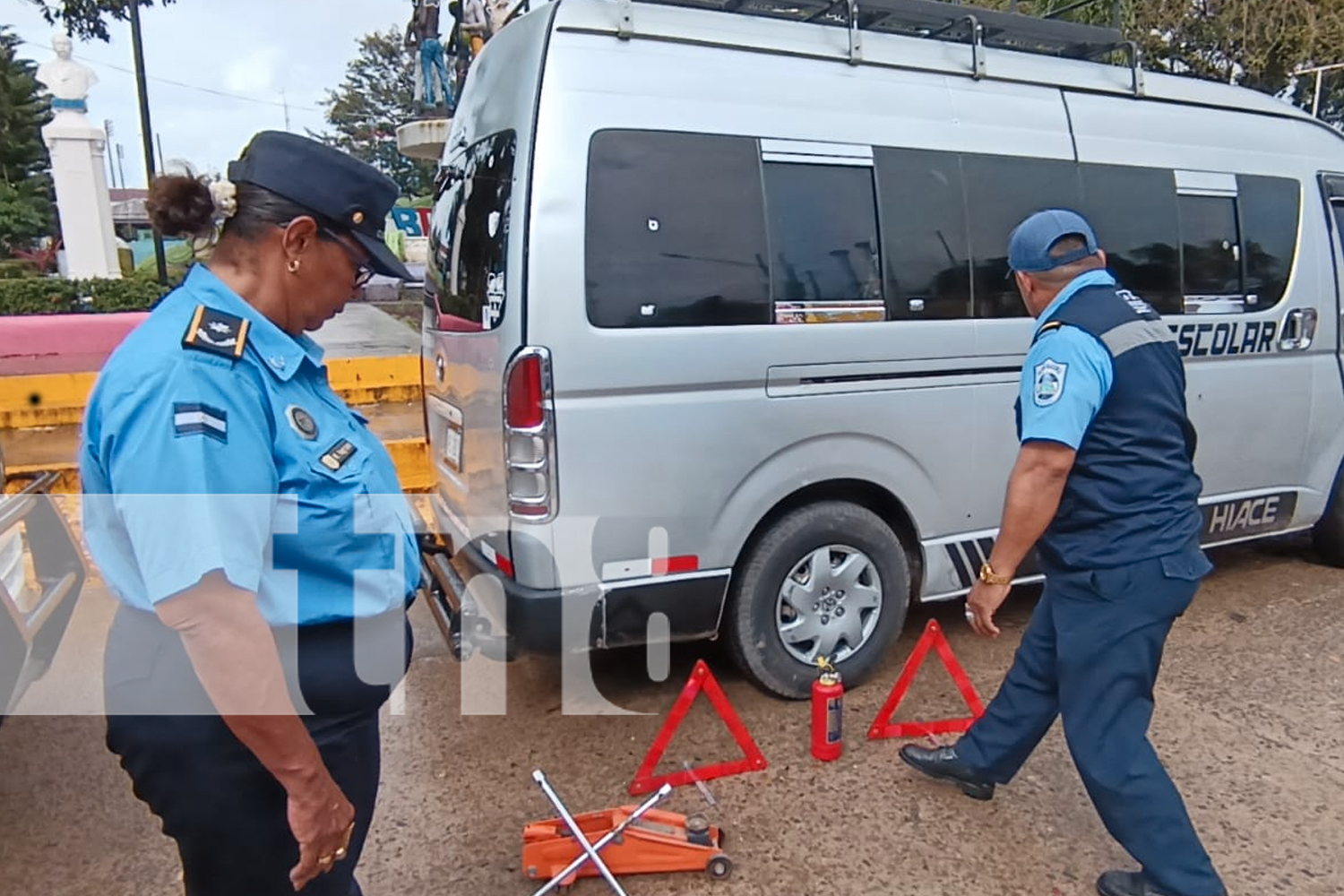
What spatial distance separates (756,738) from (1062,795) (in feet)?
3.34

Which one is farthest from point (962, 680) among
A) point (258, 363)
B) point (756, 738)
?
point (258, 363)

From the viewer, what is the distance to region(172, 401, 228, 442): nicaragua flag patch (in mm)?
1266

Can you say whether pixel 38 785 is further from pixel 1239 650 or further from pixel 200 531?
pixel 1239 650

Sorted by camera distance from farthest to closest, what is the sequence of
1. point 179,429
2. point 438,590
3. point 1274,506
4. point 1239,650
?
point 1274,506 < point 1239,650 < point 438,590 < point 179,429

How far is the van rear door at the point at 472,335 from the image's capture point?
296 centimetres

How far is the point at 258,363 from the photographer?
1.40 metres

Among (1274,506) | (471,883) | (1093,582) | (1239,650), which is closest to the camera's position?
(1093,582)

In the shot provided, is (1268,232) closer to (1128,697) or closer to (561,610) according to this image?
(1128,697)

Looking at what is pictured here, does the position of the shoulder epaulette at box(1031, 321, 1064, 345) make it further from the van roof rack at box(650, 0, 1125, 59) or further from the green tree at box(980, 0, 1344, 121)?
the green tree at box(980, 0, 1344, 121)

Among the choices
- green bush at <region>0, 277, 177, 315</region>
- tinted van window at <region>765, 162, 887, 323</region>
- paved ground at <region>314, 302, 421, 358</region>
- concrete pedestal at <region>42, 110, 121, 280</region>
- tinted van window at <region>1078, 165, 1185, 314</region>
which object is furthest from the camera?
concrete pedestal at <region>42, 110, 121, 280</region>

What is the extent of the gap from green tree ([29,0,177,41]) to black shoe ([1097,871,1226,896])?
22356mm

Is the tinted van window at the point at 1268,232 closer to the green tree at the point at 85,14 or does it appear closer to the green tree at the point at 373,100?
the green tree at the point at 85,14

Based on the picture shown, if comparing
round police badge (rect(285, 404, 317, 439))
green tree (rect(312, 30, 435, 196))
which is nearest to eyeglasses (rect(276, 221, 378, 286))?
round police badge (rect(285, 404, 317, 439))

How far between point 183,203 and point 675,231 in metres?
1.80
